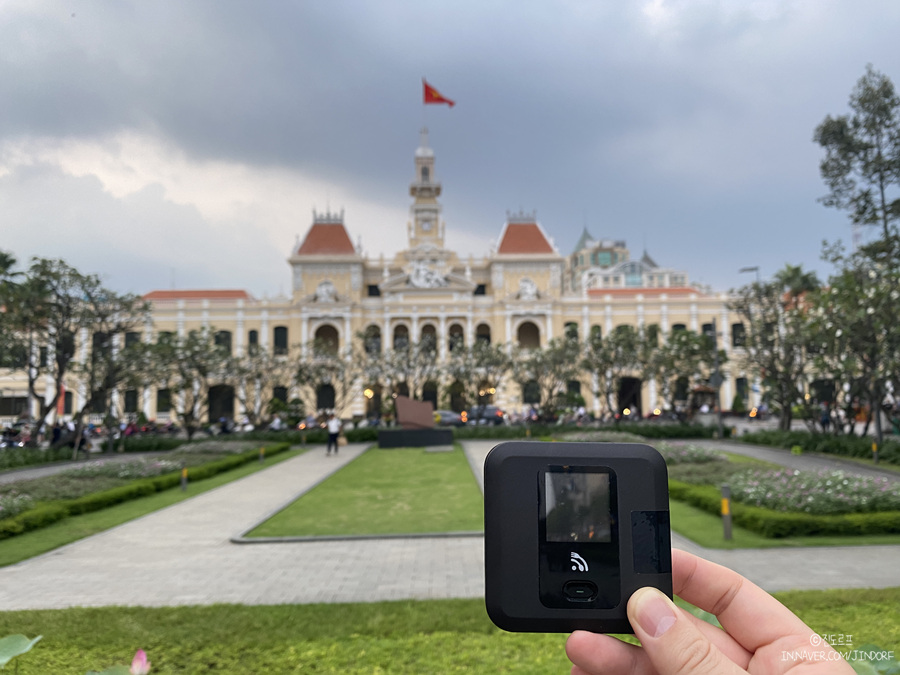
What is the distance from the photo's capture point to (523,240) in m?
53.1

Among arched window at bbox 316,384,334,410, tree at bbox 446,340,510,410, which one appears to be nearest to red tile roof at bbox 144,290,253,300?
arched window at bbox 316,384,334,410

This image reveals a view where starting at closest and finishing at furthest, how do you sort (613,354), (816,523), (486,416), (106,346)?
1. (816,523)
2. (106,346)
3. (613,354)
4. (486,416)

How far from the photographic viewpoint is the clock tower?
175 ft

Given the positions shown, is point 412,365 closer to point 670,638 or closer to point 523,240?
point 523,240

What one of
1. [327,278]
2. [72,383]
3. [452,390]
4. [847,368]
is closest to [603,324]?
[452,390]

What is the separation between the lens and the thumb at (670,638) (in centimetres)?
132

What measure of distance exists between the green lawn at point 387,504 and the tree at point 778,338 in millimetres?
13558

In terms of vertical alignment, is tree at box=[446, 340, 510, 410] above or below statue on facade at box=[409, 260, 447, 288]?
below

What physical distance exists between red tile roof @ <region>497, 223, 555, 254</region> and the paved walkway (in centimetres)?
4431

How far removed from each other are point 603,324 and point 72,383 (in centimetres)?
3697

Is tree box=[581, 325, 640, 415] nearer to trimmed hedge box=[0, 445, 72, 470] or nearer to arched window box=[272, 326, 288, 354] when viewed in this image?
trimmed hedge box=[0, 445, 72, 470]

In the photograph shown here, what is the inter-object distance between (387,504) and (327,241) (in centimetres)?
4356

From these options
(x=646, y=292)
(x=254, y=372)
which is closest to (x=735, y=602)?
(x=254, y=372)

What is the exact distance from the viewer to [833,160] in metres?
22.2
